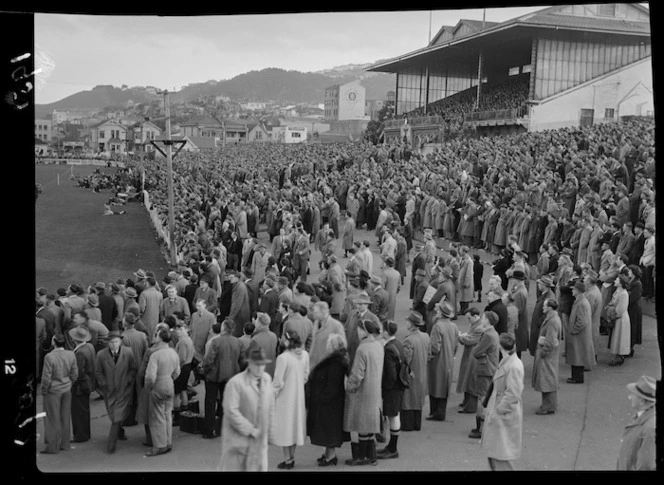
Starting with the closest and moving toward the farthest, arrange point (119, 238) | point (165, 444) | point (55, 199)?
point (165, 444)
point (119, 238)
point (55, 199)

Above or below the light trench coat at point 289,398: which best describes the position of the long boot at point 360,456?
below

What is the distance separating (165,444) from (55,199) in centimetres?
2734

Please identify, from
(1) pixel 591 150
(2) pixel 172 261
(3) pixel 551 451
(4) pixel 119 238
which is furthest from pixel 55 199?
(3) pixel 551 451

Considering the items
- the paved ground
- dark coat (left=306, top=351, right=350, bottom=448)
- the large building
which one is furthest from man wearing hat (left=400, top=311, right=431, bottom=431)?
the large building

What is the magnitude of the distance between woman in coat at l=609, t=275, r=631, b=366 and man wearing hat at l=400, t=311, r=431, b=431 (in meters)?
3.19

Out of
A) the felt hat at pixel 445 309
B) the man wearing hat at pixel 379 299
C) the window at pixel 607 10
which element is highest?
the window at pixel 607 10

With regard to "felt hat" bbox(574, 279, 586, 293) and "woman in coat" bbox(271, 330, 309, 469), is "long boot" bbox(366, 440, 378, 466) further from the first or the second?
"felt hat" bbox(574, 279, 586, 293)

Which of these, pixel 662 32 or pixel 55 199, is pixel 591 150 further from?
pixel 55 199

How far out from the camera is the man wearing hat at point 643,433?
20.1ft

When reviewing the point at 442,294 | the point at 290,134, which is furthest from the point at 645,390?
the point at 290,134

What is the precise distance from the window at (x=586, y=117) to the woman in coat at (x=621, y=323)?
2130 centimetres

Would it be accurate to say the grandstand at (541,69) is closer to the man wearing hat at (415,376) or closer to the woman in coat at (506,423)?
the man wearing hat at (415,376)

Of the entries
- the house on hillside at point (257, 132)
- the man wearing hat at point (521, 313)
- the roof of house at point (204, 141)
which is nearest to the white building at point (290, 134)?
the house on hillside at point (257, 132)
